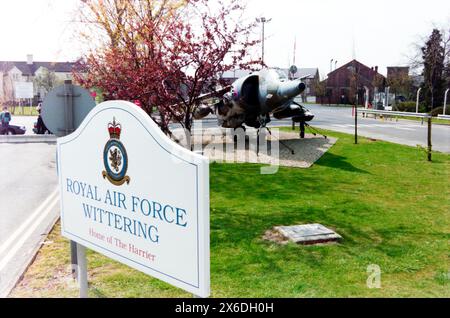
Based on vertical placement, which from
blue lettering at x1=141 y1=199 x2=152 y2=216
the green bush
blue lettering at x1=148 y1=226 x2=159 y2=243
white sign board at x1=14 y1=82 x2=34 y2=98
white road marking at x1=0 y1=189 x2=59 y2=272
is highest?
white sign board at x1=14 y1=82 x2=34 y2=98

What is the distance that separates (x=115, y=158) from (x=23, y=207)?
18.9 ft

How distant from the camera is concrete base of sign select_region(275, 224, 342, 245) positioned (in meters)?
6.08

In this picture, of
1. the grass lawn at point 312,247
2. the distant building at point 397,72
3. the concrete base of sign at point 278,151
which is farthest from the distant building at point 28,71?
the grass lawn at point 312,247

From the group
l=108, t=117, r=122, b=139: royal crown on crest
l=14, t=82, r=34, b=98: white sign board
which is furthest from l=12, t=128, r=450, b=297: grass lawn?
l=14, t=82, r=34, b=98: white sign board

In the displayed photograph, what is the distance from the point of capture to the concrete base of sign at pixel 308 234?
19.9 feet

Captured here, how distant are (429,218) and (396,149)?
9.10 meters

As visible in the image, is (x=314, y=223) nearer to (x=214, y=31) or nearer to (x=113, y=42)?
(x=214, y=31)

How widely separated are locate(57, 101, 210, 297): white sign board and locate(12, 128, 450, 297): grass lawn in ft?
3.80

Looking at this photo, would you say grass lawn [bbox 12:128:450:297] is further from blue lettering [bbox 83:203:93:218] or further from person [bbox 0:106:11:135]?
person [bbox 0:106:11:135]

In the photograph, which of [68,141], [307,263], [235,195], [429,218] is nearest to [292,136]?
[235,195]

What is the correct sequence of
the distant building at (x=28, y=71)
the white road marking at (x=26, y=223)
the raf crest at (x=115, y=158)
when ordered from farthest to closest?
the distant building at (x=28, y=71) → the white road marking at (x=26, y=223) → the raf crest at (x=115, y=158)

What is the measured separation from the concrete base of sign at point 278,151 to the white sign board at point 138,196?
9064 mm

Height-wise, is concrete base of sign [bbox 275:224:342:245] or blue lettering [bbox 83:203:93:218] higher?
blue lettering [bbox 83:203:93:218]

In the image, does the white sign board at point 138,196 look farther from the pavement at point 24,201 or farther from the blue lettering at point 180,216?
the pavement at point 24,201
